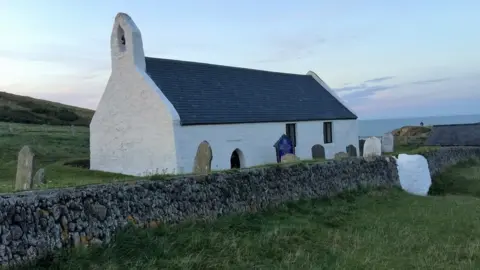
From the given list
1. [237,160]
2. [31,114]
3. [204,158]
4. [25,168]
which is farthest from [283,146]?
[31,114]

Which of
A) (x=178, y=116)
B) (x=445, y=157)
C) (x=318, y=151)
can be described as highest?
(x=178, y=116)

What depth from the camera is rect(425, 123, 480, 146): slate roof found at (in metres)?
39.8

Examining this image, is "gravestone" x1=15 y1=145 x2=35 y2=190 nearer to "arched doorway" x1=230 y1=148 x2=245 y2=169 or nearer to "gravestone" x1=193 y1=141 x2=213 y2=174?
"gravestone" x1=193 y1=141 x2=213 y2=174

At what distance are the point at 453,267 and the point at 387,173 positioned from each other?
10.9m

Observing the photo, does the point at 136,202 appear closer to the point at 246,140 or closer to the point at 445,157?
the point at 246,140

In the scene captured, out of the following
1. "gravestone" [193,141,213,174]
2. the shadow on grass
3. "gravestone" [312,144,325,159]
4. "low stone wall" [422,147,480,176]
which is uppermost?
"gravestone" [193,141,213,174]

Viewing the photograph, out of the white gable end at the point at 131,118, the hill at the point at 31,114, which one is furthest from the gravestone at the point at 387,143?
the hill at the point at 31,114

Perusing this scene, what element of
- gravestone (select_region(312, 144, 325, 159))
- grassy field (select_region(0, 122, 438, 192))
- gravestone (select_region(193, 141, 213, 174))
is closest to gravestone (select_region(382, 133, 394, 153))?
grassy field (select_region(0, 122, 438, 192))

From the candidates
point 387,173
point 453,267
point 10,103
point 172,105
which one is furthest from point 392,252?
point 10,103

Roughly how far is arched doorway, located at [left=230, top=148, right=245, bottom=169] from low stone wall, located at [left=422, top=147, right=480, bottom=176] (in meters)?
9.12

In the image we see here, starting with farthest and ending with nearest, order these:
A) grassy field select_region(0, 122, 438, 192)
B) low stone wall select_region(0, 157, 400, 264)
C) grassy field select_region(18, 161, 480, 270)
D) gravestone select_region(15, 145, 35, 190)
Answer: grassy field select_region(0, 122, 438, 192) → gravestone select_region(15, 145, 35, 190) → grassy field select_region(18, 161, 480, 270) → low stone wall select_region(0, 157, 400, 264)

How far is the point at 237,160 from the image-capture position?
24062 mm

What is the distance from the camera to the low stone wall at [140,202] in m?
6.73

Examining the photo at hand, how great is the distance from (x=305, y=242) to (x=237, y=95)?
54.4 feet
